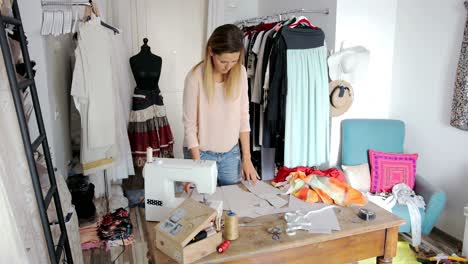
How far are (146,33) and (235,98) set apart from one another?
95.3 inches

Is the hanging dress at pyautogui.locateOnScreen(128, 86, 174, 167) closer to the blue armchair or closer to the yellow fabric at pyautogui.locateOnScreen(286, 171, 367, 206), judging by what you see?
the blue armchair

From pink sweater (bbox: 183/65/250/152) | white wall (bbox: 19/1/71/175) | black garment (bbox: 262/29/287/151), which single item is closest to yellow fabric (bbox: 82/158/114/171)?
white wall (bbox: 19/1/71/175)

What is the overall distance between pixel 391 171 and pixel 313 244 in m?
1.66

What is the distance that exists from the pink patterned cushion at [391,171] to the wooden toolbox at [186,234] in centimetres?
187

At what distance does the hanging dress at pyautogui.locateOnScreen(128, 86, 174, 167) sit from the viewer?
3.28 metres

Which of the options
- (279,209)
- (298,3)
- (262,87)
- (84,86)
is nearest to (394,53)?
(298,3)

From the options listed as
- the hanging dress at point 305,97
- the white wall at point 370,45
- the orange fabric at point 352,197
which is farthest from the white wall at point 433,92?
the orange fabric at point 352,197

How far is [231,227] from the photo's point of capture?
1.25 metres

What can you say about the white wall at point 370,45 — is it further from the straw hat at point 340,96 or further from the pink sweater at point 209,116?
the pink sweater at point 209,116

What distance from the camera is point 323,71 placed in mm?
2705

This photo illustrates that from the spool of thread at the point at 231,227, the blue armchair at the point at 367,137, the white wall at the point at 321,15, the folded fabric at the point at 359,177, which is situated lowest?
the folded fabric at the point at 359,177

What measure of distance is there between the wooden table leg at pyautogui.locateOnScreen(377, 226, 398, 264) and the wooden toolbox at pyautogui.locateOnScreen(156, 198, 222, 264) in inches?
27.2

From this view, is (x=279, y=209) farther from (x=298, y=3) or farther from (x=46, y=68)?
(x=298, y=3)

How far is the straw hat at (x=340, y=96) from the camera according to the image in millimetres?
2809
